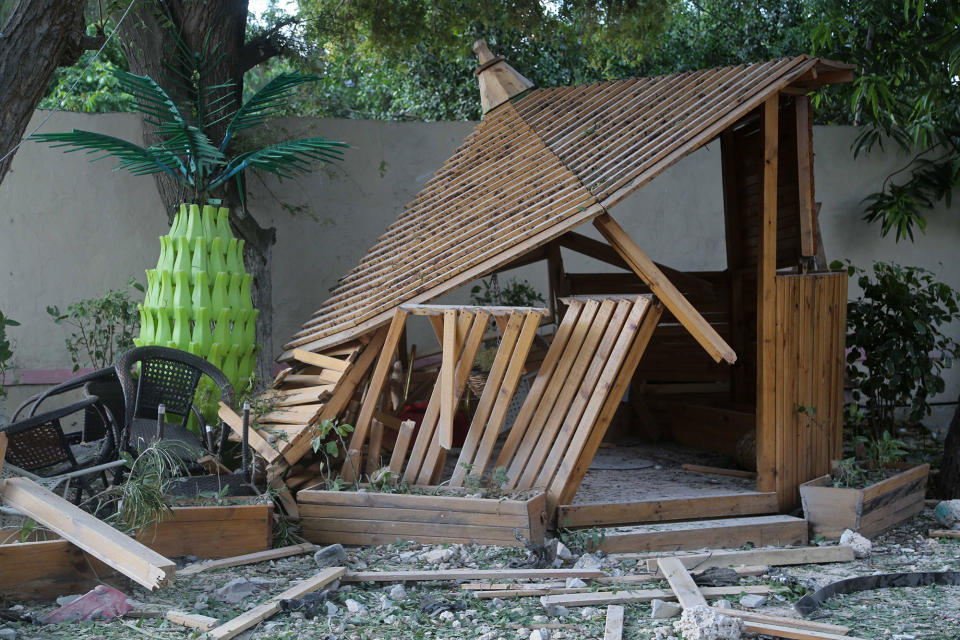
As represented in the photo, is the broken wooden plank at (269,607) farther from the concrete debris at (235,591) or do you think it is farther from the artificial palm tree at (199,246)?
the artificial palm tree at (199,246)

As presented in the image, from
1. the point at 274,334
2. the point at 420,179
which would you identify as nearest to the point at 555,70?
the point at 420,179

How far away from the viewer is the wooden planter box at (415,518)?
219 inches

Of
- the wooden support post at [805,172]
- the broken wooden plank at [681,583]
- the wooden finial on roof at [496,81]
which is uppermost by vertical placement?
the wooden finial on roof at [496,81]

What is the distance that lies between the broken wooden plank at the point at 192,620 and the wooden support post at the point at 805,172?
4.56m

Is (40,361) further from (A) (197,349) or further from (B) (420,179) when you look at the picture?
(B) (420,179)

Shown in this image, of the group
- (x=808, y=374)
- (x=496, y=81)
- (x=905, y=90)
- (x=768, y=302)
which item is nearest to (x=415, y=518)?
(x=768, y=302)

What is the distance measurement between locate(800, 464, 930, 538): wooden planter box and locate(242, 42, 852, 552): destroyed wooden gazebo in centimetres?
22

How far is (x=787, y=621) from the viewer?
4258mm

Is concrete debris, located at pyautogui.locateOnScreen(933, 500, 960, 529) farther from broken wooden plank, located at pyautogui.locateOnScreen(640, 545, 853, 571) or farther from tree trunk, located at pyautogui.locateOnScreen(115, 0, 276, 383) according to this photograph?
tree trunk, located at pyautogui.locateOnScreen(115, 0, 276, 383)

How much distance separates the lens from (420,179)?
31.1 ft

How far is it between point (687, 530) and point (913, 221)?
595cm

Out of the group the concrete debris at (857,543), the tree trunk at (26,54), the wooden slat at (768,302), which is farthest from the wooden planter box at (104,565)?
the concrete debris at (857,543)

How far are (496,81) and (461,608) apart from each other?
4.85 metres

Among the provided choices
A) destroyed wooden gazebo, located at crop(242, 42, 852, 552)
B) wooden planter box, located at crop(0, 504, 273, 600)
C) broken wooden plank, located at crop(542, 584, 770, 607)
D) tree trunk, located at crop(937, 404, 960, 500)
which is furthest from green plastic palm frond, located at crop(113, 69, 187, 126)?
tree trunk, located at crop(937, 404, 960, 500)
